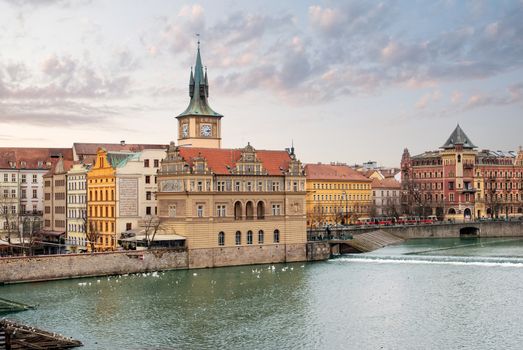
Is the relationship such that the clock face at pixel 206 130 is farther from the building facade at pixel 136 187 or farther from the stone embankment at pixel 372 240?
the stone embankment at pixel 372 240

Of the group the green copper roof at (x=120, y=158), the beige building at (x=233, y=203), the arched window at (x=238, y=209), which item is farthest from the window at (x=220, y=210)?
the green copper roof at (x=120, y=158)

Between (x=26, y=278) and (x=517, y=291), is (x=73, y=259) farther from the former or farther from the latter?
(x=517, y=291)

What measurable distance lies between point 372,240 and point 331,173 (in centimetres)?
4112

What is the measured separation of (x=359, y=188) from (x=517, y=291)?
3516 inches

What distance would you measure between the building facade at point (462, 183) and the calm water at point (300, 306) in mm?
71486

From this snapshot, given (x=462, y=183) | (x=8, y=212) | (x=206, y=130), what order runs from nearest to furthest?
1. (x=206, y=130)
2. (x=8, y=212)
3. (x=462, y=183)

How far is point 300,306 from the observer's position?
2611 inches

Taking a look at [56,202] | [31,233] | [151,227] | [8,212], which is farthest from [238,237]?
[8,212]

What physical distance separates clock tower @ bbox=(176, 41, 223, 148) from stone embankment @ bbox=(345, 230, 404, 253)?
20.8 metres

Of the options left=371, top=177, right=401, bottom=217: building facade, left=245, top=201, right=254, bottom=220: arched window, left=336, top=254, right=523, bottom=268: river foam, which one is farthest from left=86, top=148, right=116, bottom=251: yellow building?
left=371, top=177, right=401, bottom=217: building facade

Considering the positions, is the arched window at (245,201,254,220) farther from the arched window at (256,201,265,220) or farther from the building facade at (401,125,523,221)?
the building facade at (401,125,523,221)

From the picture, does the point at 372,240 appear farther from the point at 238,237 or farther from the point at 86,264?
the point at 86,264

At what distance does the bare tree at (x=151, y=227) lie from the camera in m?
88.6

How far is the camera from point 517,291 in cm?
7050
